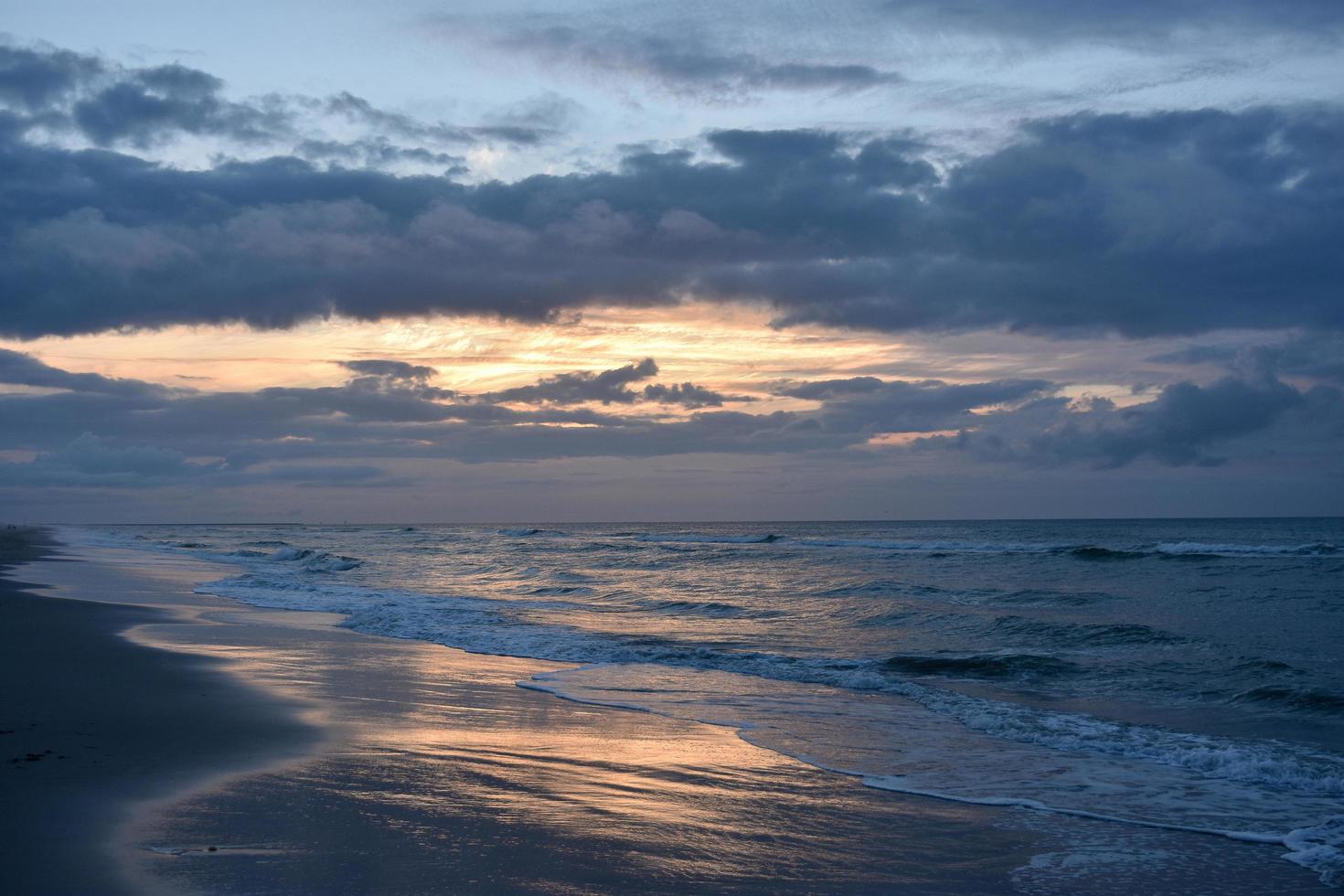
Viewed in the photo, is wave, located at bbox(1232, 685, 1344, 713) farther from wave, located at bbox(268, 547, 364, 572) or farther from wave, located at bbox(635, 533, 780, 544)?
wave, located at bbox(635, 533, 780, 544)

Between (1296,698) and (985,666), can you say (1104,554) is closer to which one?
(985,666)

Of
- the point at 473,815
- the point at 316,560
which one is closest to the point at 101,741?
the point at 473,815

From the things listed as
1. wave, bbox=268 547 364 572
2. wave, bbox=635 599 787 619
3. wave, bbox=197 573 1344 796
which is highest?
wave, bbox=197 573 1344 796

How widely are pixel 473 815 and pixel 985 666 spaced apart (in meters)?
11.4

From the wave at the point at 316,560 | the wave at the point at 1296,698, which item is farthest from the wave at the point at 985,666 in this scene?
the wave at the point at 316,560

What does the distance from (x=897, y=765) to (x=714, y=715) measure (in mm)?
2943

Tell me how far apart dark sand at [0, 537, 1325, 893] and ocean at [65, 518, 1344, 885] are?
0.89m

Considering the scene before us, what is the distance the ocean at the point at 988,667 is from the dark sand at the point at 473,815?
2.91 feet

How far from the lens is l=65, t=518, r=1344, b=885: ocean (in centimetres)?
897

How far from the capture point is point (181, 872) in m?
5.48

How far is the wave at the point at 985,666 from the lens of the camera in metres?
15.7

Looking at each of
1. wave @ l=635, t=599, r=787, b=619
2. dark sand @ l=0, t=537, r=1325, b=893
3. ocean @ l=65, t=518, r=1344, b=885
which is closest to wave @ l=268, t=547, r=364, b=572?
ocean @ l=65, t=518, r=1344, b=885

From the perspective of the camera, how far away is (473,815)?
701 centimetres

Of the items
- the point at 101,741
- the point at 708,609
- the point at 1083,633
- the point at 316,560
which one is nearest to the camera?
the point at 101,741
